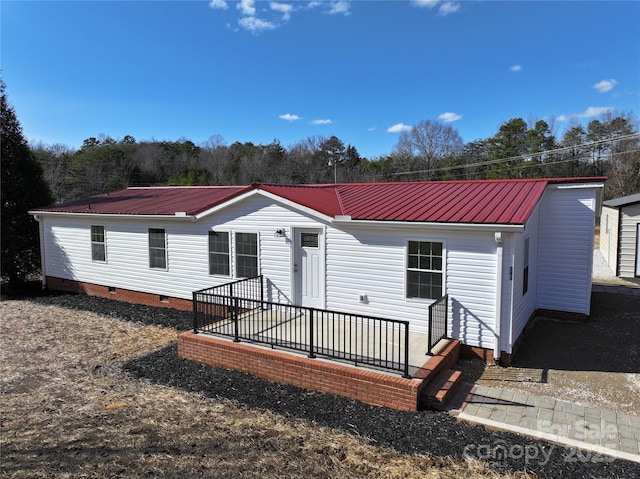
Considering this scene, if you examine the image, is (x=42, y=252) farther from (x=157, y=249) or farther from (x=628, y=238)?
(x=628, y=238)

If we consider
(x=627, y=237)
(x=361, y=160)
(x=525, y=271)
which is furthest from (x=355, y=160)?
(x=525, y=271)

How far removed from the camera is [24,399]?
6.42 m

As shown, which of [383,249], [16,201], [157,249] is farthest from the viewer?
[16,201]

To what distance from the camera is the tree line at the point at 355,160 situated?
43906 mm

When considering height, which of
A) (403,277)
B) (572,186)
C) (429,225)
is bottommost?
Answer: (403,277)

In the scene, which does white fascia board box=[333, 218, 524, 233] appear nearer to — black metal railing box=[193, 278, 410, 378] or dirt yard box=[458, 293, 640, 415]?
black metal railing box=[193, 278, 410, 378]

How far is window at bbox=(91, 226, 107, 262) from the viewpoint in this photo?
13242mm

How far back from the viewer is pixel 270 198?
31.3 ft

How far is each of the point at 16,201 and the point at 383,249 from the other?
46.6ft

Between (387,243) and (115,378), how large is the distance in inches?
218

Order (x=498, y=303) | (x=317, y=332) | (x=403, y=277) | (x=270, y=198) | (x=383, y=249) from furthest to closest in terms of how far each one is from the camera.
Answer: (x=270, y=198), (x=383, y=249), (x=403, y=277), (x=498, y=303), (x=317, y=332)

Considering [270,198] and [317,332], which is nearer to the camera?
[317,332]

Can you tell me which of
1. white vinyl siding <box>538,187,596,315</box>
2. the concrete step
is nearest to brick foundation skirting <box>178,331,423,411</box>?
the concrete step

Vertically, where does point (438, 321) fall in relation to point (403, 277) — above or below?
below
